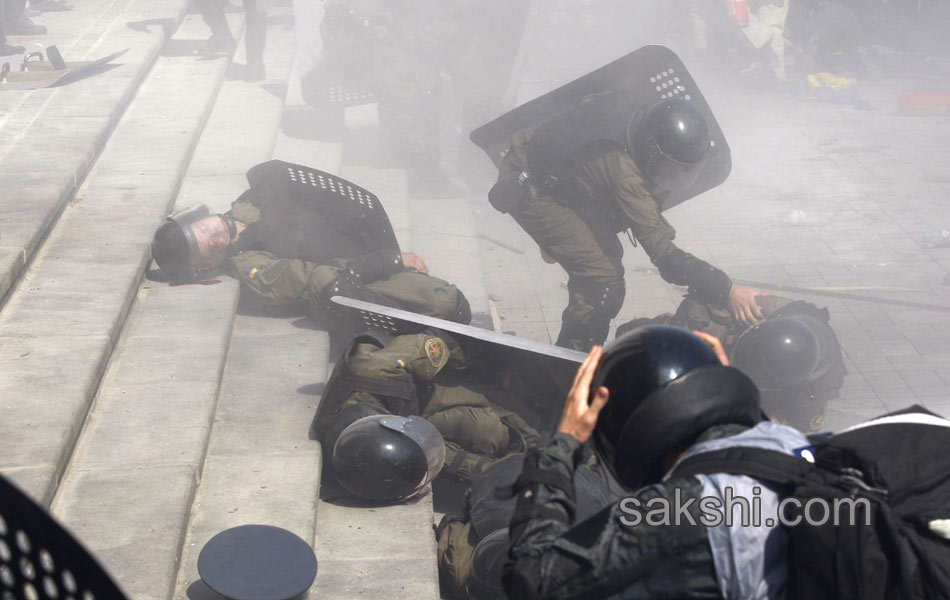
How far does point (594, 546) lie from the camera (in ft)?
5.84

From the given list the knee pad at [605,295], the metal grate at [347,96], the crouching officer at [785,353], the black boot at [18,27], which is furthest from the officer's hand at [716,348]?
the black boot at [18,27]

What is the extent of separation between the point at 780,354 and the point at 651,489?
3.78m

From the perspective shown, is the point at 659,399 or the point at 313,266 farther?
the point at 313,266

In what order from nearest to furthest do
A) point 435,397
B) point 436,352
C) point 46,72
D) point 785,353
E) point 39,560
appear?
point 39,560, point 436,352, point 435,397, point 785,353, point 46,72

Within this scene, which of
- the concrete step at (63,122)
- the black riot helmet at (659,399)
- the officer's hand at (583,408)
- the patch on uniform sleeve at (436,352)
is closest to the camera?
the black riot helmet at (659,399)

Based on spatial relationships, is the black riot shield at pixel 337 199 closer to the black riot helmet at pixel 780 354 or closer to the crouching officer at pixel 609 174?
the crouching officer at pixel 609 174

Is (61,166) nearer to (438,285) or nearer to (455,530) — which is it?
(438,285)

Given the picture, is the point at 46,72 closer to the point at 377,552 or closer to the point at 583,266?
the point at 583,266

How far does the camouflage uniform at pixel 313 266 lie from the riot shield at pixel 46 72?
326cm

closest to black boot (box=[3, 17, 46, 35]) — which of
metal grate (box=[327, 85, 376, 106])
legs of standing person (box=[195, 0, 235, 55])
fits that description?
legs of standing person (box=[195, 0, 235, 55])

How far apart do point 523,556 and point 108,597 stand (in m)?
0.84

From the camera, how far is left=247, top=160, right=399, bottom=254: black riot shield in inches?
233

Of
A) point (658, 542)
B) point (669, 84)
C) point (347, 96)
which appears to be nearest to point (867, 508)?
point (658, 542)

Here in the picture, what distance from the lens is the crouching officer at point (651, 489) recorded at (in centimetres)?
165
